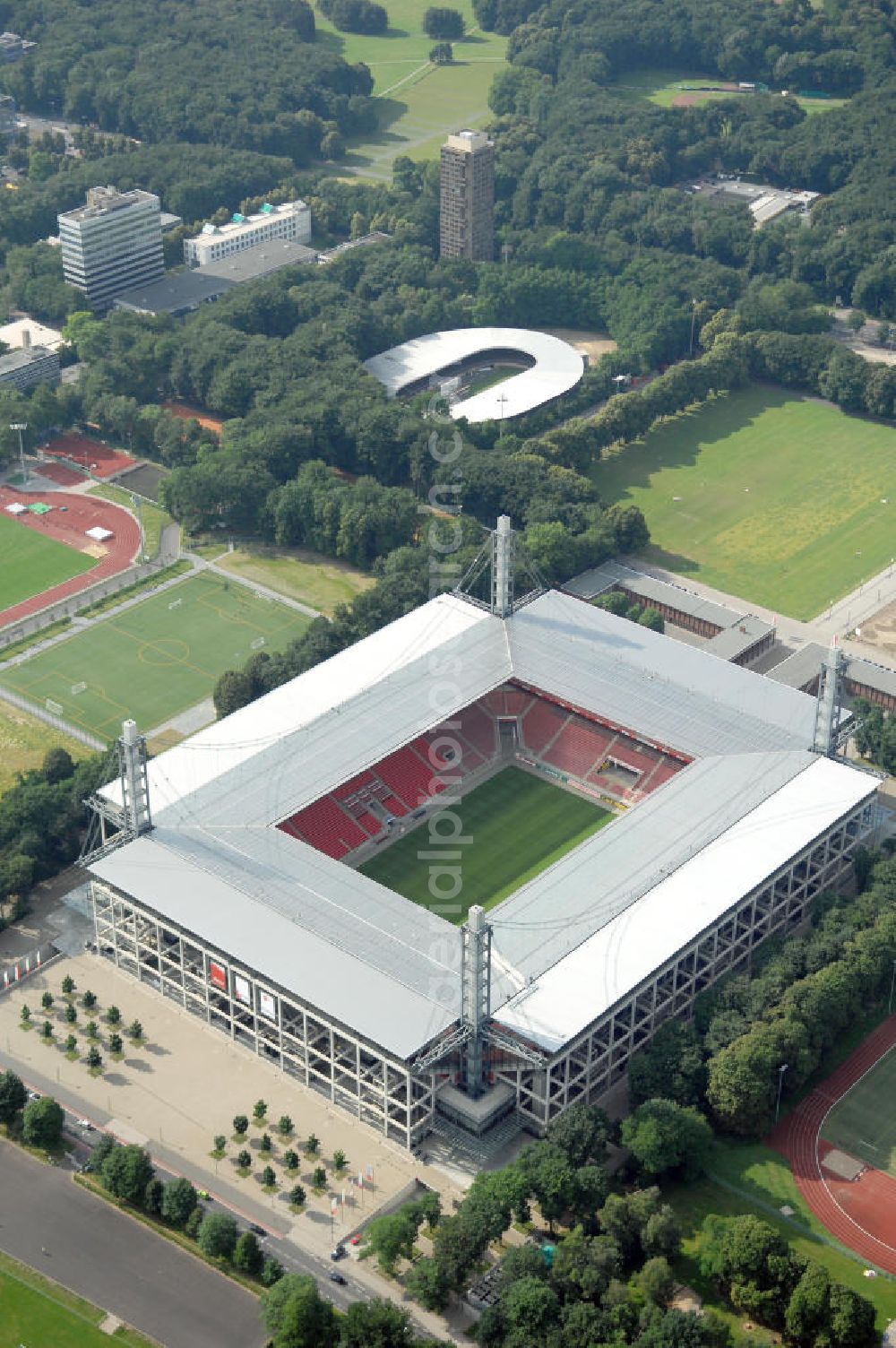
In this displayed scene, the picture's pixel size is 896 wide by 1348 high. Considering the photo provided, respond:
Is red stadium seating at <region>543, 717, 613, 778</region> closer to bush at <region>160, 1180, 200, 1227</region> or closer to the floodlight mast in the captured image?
the floodlight mast

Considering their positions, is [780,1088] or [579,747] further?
[579,747]

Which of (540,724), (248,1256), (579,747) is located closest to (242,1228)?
(248,1256)

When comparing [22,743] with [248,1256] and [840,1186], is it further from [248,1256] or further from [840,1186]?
[840,1186]

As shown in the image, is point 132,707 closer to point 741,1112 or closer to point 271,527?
point 271,527

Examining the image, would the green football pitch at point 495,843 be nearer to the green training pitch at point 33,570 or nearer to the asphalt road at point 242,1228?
the asphalt road at point 242,1228

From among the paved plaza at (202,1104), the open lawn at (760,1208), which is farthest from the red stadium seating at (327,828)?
the open lawn at (760,1208)
